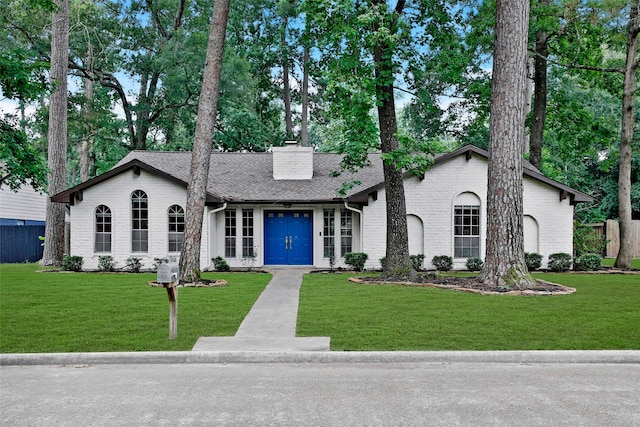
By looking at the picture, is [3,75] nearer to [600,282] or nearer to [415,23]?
[415,23]

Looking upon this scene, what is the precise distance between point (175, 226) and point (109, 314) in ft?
34.8

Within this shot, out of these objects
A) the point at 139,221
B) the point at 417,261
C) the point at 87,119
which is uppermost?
the point at 87,119

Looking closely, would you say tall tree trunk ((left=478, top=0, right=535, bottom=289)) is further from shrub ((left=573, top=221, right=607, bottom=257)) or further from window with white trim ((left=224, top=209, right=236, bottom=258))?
shrub ((left=573, top=221, right=607, bottom=257))

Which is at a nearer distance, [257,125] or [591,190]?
[257,125]

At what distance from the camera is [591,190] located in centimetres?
3538

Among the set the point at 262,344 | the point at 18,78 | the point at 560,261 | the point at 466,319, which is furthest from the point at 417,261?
the point at 18,78

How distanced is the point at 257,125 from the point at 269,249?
39.4 feet

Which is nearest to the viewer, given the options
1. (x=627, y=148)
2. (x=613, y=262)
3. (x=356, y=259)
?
(x=356, y=259)

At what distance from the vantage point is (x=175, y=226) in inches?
813

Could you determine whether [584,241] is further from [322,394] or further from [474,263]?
[322,394]

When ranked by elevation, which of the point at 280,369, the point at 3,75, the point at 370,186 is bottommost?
the point at 280,369

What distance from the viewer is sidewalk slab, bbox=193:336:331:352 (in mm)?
7277

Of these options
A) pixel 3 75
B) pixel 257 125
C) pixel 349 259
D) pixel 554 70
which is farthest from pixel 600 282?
pixel 257 125

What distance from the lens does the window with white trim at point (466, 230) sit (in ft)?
68.1
